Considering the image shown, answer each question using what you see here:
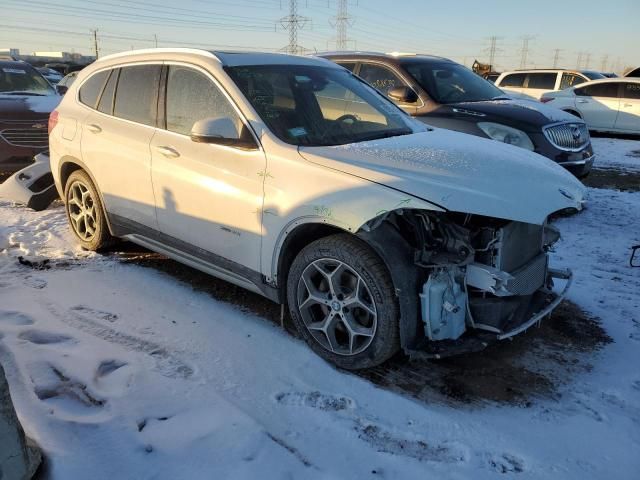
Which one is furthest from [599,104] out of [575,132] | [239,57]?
[239,57]

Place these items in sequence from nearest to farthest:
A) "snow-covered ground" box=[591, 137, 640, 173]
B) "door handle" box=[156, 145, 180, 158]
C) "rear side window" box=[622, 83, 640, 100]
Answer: "door handle" box=[156, 145, 180, 158]
"snow-covered ground" box=[591, 137, 640, 173]
"rear side window" box=[622, 83, 640, 100]

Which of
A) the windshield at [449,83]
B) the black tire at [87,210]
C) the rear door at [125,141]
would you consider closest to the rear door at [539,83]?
the windshield at [449,83]

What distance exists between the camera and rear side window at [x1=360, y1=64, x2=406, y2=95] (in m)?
7.29

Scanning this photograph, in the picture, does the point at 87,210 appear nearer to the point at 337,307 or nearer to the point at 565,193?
the point at 337,307


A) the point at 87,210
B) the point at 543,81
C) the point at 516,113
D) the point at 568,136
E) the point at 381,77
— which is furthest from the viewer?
the point at 543,81

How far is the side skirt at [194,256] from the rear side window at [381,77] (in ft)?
13.3

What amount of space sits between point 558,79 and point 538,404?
15.9 m

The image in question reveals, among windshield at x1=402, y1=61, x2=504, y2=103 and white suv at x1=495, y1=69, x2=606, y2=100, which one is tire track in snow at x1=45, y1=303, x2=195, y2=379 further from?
white suv at x1=495, y1=69, x2=606, y2=100

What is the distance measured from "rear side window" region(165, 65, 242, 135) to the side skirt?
0.87 m

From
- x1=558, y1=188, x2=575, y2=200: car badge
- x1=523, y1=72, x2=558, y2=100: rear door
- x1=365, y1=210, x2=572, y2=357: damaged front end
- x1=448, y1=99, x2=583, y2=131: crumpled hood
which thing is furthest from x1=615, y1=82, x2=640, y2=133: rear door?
x1=365, y1=210, x2=572, y2=357: damaged front end

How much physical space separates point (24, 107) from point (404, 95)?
5.72 m

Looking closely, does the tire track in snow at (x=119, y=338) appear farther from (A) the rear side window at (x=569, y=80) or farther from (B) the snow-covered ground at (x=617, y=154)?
(A) the rear side window at (x=569, y=80)

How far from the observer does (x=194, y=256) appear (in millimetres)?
4004

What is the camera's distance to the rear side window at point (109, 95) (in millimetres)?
4637
